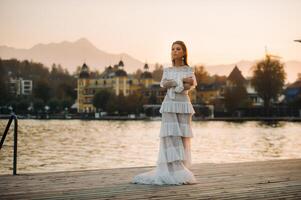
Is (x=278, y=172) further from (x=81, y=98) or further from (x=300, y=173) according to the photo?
(x=81, y=98)

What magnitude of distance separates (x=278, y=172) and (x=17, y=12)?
6025 inches

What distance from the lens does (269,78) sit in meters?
91.3

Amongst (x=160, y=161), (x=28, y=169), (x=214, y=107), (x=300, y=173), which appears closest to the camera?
(x=160, y=161)

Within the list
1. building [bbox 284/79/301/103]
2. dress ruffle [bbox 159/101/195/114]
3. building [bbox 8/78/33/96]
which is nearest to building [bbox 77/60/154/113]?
building [bbox 8/78/33/96]

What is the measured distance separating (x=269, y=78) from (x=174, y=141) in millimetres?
87151

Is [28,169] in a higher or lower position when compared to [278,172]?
lower

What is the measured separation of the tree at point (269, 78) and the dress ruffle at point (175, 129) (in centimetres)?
8675

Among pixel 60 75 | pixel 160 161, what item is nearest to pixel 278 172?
pixel 160 161

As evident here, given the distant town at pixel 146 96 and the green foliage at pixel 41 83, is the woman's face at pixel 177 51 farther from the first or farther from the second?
the green foliage at pixel 41 83

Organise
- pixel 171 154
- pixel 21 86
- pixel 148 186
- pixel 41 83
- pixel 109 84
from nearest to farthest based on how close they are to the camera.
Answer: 1. pixel 148 186
2. pixel 171 154
3. pixel 41 83
4. pixel 109 84
5. pixel 21 86

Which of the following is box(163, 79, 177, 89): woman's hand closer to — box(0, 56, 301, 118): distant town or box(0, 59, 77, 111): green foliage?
box(0, 56, 301, 118): distant town

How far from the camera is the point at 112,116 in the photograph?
12975cm

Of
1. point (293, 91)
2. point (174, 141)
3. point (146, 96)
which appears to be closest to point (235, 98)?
point (293, 91)

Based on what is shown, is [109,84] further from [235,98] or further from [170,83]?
[170,83]
